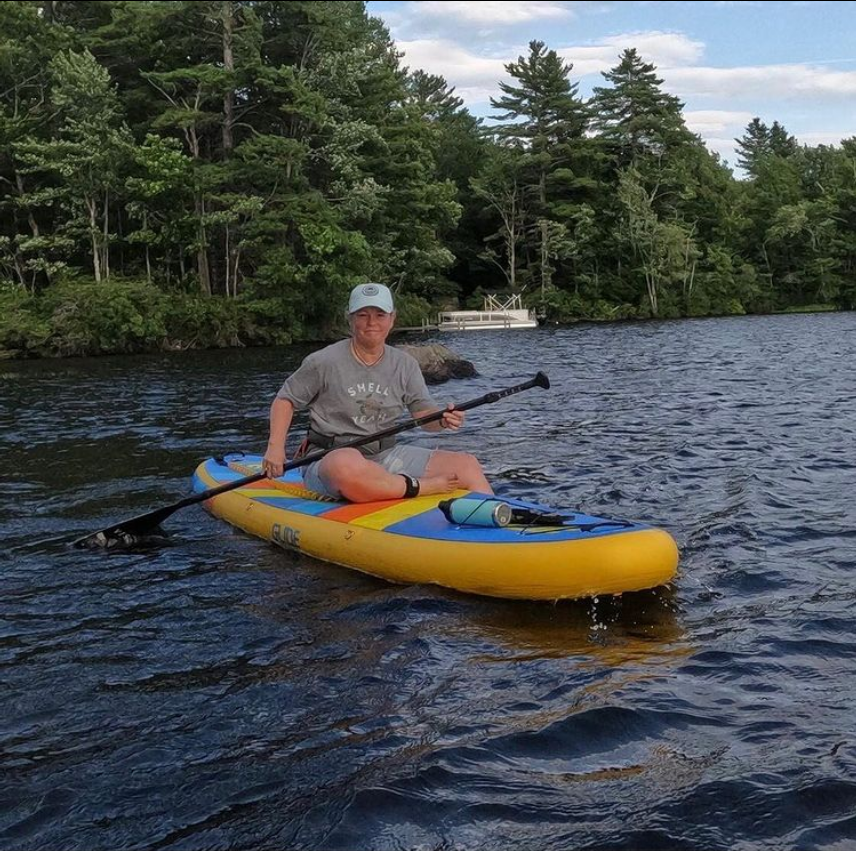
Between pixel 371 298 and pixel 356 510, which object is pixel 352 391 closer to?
pixel 371 298

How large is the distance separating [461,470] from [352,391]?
90 centimetres

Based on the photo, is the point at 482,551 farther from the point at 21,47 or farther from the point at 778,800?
the point at 21,47

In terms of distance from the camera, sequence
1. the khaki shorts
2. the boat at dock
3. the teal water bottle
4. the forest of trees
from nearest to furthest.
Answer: the teal water bottle, the khaki shorts, the forest of trees, the boat at dock

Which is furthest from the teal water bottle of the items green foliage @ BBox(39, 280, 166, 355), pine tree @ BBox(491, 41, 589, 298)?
pine tree @ BBox(491, 41, 589, 298)

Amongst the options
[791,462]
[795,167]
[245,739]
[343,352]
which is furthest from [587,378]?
[795,167]

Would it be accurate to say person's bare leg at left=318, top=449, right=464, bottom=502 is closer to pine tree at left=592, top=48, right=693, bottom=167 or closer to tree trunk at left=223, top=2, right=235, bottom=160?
tree trunk at left=223, top=2, right=235, bottom=160

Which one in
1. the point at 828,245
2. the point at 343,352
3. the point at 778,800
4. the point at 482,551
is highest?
the point at 828,245

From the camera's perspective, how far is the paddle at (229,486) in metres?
6.16

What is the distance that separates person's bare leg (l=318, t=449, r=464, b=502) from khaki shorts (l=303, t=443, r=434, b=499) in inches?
3.4

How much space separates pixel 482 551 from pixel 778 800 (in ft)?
7.61

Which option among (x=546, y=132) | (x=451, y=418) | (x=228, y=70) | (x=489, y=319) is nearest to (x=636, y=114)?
(x=546, y=132)

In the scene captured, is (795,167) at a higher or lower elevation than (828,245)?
higher

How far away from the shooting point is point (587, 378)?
17.7 m

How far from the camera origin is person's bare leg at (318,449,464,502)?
600 cm
